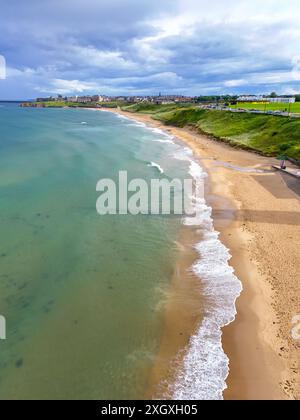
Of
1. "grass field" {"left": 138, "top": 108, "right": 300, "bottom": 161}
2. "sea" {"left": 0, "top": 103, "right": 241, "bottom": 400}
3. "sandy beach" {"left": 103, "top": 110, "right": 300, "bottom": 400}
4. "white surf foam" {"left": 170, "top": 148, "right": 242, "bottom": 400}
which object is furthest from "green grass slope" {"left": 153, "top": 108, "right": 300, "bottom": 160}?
"white surf foam" {"left": 170, "top": 148, "right": 242, "bottom": 400}

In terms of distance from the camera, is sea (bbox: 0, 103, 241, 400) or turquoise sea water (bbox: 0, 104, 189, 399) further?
turquoise sea water (bbox: 0, 104, 189, 399)

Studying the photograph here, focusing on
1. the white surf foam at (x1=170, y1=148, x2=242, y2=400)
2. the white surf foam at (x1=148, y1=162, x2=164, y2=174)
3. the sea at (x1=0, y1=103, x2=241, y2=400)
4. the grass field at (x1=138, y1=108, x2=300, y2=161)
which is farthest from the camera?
the grass field at (x1=138, y1=108, x2=300, y2=161)

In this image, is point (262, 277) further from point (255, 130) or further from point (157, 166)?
point (255, 130)

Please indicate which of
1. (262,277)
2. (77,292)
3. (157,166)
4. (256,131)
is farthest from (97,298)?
(256,131)

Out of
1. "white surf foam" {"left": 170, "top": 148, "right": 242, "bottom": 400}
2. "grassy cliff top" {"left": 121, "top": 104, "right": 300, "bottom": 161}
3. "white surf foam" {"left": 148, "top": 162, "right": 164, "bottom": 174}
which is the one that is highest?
"grassy cliff top" {"left": 121, "top": 104, "right": 300, "bottom": 161}

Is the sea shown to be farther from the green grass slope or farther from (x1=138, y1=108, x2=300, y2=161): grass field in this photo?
the green grass slope

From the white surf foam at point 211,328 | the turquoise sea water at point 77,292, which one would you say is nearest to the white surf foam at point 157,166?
the turquoise sea water at point 77,292

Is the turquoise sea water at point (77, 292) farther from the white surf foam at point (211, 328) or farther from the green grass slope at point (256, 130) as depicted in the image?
the green grass slope at point (256, 130)
